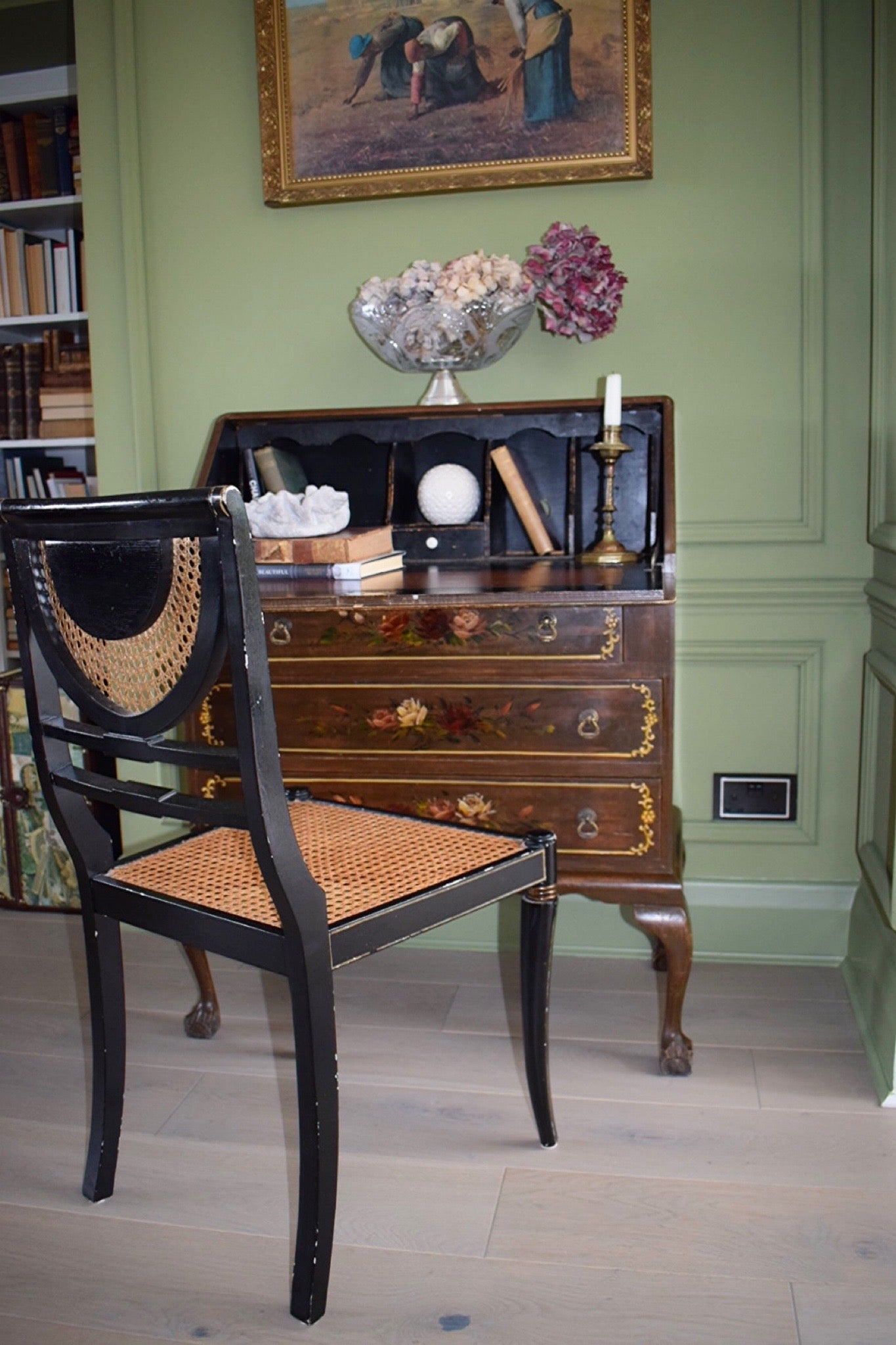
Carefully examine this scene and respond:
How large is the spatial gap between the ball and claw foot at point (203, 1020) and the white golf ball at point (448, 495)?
0.99 m

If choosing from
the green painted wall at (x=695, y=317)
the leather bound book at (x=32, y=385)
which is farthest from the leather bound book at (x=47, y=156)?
the green painted wall at (x=695, y=317)

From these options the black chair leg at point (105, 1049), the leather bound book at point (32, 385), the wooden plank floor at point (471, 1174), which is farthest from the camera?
the leather bound book at point (32, 385)

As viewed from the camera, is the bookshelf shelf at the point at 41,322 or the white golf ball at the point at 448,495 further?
Result: the bookshelf shelf at the point at 41,322

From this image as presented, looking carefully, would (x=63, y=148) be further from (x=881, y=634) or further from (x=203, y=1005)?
(x=881, y=634)

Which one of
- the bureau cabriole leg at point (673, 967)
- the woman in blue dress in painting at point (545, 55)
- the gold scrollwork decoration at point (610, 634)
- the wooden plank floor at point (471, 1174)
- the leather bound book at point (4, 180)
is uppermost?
the leather bound book at point (4, 180)

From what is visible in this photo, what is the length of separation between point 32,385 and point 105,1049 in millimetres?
Answer: 2516

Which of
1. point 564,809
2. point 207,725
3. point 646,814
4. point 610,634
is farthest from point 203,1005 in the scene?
point 610,634

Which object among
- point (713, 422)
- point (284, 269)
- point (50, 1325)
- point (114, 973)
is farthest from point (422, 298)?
point (50, 1325)

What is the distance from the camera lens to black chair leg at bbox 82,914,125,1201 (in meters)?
1.57

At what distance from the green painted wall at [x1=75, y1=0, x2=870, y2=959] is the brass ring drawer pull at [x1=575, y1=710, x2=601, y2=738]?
0.57m

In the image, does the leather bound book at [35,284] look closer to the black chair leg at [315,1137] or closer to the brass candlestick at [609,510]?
the brass candlestick at [609,510]

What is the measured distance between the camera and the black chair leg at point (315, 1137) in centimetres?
129

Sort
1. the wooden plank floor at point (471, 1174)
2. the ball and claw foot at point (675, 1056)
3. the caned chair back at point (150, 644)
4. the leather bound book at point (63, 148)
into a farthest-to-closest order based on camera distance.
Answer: the leather bound book at point (63, 148), the ball and claw foot at point (675, 1056), the wooden plank floor at point (471, 1174), the caned chair back at point (150, 644)

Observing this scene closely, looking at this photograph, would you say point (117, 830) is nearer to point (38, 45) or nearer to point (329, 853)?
point (329, 853)
